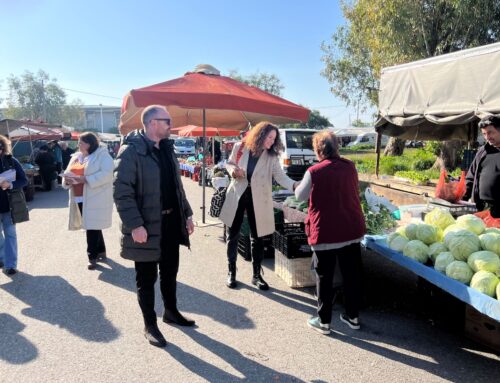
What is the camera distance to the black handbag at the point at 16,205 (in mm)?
5078

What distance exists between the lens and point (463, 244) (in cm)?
316

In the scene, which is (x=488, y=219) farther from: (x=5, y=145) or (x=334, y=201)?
(x=5, y=145)

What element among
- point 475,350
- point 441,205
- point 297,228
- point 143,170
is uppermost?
point 143,170

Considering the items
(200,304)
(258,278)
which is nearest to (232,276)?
(258,278)

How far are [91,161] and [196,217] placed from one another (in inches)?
163

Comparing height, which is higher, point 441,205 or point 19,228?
point 441,205

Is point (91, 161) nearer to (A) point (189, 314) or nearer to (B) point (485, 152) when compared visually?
(A) point (189, 314)

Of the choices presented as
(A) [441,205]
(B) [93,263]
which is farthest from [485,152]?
(B) [93,263]

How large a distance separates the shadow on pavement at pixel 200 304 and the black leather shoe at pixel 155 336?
1.91ft

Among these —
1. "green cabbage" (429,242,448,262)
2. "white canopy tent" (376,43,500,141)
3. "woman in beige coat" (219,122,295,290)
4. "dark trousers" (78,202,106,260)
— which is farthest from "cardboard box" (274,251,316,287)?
"white canopy tent" (376,43,500,141)

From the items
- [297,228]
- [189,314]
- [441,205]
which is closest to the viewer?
[189,314]

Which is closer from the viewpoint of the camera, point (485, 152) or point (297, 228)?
point (485, 152)

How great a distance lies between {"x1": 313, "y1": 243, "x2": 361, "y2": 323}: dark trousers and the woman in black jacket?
12.7 ft

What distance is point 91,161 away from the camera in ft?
17.3
